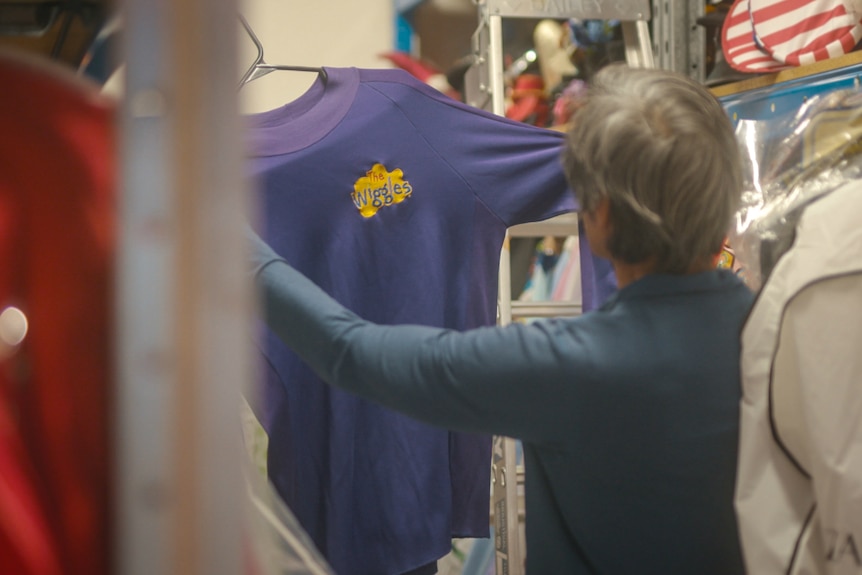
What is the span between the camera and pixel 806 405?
61 centimetres

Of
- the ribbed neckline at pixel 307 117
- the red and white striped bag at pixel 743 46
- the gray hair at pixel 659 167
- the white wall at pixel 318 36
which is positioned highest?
the white wall at pixel 318 36

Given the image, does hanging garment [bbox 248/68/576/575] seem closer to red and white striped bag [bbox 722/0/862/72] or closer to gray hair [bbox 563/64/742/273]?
gray hair [bbox 563/64/742/273]

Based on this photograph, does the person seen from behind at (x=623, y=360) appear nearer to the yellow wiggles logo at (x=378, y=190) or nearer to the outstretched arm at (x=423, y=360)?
the outstretched arm at (x=423, y=360)

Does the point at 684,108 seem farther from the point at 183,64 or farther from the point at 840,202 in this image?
the point at 183,64

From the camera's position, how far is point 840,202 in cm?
66

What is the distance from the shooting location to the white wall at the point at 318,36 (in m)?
1.90

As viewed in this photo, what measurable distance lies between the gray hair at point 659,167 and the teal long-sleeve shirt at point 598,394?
0.11 ft

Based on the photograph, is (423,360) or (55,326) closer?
(55,326)

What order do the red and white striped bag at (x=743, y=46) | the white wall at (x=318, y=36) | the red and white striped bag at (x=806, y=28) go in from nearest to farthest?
the red and white striped bag at (x=806, y=28) → the red and white striped bag at (x=743, y=46) → the white wall at (x=318, y=36)

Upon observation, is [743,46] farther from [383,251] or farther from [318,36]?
[318,36]

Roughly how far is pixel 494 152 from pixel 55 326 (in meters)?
0.73

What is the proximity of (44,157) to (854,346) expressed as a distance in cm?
56

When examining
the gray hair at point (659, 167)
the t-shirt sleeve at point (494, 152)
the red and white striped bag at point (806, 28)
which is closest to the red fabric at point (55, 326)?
the gray hair at point (659, 167)

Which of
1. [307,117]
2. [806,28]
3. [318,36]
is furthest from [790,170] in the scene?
[318,36]
